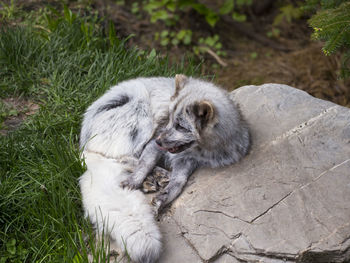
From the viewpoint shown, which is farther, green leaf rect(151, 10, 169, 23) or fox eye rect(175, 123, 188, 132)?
green leaf rect(151, 10, 169, 23)

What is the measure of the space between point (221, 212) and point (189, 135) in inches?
29.5

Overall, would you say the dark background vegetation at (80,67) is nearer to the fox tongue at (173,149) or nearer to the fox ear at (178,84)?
the fox tongue at (173,149)

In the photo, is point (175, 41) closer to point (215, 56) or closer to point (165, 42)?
point (165, 42)

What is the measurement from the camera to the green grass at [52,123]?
3.56m

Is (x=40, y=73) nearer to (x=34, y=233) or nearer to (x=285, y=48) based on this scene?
(x=34, y=233)

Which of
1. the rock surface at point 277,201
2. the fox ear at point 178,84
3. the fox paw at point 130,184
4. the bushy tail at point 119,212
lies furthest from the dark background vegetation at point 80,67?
the fox ear at point 178,84

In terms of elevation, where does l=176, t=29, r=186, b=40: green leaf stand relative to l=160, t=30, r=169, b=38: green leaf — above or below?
above

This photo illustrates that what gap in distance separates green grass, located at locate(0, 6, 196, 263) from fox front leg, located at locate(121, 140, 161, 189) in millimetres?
530

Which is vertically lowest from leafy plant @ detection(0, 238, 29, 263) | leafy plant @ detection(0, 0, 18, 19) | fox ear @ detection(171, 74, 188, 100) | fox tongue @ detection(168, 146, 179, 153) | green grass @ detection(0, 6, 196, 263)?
leafy plant @ detection(0, 238, 29, 263)

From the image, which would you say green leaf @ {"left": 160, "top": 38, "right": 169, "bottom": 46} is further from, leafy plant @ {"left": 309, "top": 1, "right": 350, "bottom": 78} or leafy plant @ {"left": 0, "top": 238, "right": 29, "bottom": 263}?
leafy plant @ {"left": 0, "top": 238, "right": 29, "bottom": 263}

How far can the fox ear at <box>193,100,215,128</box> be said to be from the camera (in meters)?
3.48

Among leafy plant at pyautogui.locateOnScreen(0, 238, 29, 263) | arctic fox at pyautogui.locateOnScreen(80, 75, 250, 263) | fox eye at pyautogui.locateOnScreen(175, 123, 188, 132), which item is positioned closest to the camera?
arctic fox at pyautogui.locateOnScreen(80, 75, 250, 263)

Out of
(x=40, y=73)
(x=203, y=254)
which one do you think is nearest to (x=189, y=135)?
(x=203, y=254)

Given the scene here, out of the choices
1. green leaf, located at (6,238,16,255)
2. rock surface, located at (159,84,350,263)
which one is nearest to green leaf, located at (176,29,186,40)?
rock surface, located at (159,84,350,263)
